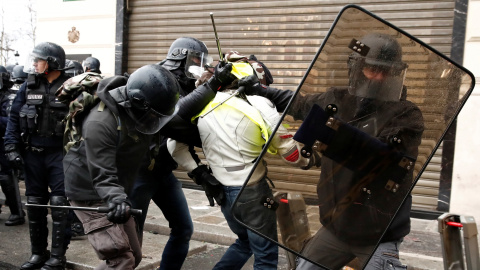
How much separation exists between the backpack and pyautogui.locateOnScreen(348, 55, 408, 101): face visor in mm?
1704

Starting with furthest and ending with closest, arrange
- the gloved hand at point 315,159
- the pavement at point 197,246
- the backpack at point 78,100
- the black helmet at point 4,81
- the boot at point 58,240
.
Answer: the black helmet at point 4,81 → the pavement at point 197,246 → the boot at point 58,240 → the backpack at point 78,100 → the gloved hand at point 315,159

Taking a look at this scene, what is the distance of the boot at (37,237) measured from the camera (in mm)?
4488

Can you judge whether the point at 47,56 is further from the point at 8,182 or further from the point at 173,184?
A: the point at 8,182

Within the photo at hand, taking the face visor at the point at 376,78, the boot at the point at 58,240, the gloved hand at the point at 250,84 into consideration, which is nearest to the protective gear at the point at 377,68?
the face visor at the point at 376,78

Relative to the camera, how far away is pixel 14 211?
616 cm

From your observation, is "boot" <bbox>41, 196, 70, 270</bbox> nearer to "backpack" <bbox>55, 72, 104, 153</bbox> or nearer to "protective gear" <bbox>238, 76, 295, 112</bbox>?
"backpack" <bbox>55, 72, 104, 153</bbox>

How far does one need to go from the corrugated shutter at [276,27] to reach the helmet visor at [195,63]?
3.97 meters

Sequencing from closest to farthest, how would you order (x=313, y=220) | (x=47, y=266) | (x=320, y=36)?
(x=313, y=220) < (x=47, y=266) < (x=320, y=36)

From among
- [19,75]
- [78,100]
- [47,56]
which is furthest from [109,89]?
[19,75]

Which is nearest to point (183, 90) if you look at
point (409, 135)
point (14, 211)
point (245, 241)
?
point (245, 241)

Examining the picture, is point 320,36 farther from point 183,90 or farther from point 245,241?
point 245,241

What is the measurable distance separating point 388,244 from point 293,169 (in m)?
0.83

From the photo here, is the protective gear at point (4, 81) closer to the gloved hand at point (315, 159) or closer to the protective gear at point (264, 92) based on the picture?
the protective gear at point (264, 92)

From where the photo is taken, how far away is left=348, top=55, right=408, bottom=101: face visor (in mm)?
2102
